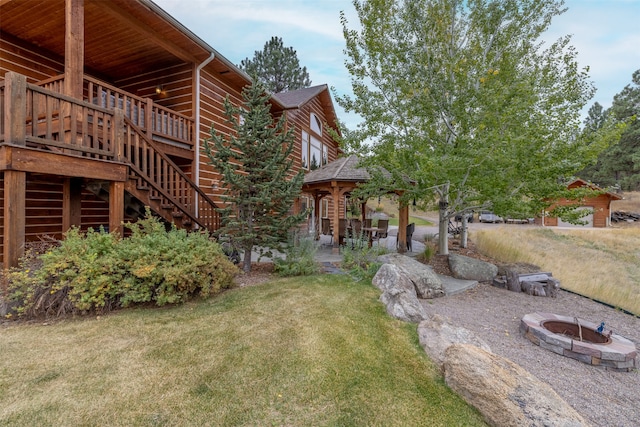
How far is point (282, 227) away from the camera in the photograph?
5703 mm

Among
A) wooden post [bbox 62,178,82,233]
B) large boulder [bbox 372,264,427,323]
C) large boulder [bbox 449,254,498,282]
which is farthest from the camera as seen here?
large boulder [bbox 449,254,498,282]

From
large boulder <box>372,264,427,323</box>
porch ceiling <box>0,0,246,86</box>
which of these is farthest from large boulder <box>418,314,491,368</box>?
porch ceiling <box>0,0,246,86</box>

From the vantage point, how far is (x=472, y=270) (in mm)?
6562

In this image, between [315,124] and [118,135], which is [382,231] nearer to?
[118,135]

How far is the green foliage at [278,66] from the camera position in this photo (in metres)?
25.2

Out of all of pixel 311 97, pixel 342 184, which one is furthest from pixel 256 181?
pixel 311 97

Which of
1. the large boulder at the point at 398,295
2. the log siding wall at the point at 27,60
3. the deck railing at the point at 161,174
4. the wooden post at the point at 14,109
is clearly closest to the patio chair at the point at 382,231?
the large boulder at the point at 398,295

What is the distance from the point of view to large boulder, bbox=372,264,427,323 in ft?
12.8

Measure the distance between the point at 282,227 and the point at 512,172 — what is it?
15.1 ft

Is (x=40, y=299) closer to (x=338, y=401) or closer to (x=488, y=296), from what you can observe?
(x=338, y=401)

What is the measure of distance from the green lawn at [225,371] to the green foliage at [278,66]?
24.9 metres

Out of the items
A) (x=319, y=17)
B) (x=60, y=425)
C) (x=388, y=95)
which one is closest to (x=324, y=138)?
(x=319, y=17)

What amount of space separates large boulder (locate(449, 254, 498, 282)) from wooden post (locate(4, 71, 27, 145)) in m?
7.81

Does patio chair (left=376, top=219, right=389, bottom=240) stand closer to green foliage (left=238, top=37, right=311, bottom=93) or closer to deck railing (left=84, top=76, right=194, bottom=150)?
deck railing (left=84, top=76, right=194, bottom=150)
